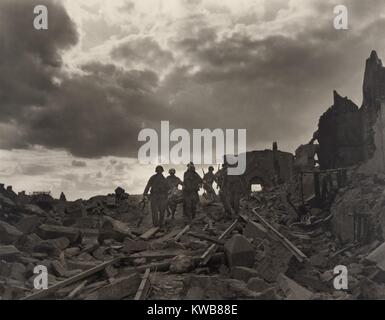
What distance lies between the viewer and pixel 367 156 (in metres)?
14.9

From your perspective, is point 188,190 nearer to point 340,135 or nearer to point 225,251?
point 225,251

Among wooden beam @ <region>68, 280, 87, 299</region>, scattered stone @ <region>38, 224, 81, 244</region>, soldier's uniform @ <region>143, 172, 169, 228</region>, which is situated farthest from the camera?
soldier's uniform @ <region>143, 172, 169, 228</region>

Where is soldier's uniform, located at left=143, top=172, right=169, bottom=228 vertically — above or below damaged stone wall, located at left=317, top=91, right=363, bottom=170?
below

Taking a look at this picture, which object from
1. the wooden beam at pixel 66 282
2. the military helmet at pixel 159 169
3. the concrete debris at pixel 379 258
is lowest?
the wooden beam at pixel 66 282

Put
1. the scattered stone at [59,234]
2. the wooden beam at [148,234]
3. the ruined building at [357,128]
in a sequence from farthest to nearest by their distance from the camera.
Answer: the ruined building at [357,128] → the wooden beam at [148,234] → the scattered stone at [59,234]

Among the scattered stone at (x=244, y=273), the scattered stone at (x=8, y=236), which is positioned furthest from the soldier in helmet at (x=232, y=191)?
the scattered stone at (x=244, y=273)

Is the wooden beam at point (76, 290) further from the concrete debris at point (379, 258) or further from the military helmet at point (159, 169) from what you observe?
the military helmet at point (159, 169)

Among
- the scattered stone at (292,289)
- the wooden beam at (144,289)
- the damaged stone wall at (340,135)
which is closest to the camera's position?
the scattered stone at (292,289)

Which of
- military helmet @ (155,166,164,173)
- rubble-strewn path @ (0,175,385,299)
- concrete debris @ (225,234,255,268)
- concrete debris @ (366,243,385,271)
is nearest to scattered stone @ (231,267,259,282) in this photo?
rubble-strewn path @ (0,175,385,299)

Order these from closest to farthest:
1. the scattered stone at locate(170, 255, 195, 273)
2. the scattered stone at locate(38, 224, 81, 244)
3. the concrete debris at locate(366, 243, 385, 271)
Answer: the concrete debris at locate(366, 243, 385, 271), the scattered stone at locate(170, 255, 195, 273), the scattered stone at locate(38, 224, 81, 244)

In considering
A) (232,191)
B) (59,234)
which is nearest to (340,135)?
(232,191)

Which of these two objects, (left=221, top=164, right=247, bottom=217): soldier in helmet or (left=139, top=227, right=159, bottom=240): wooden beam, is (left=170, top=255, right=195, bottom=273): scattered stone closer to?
(left=139, top=227, right=159, bottom=240): wooden beam
